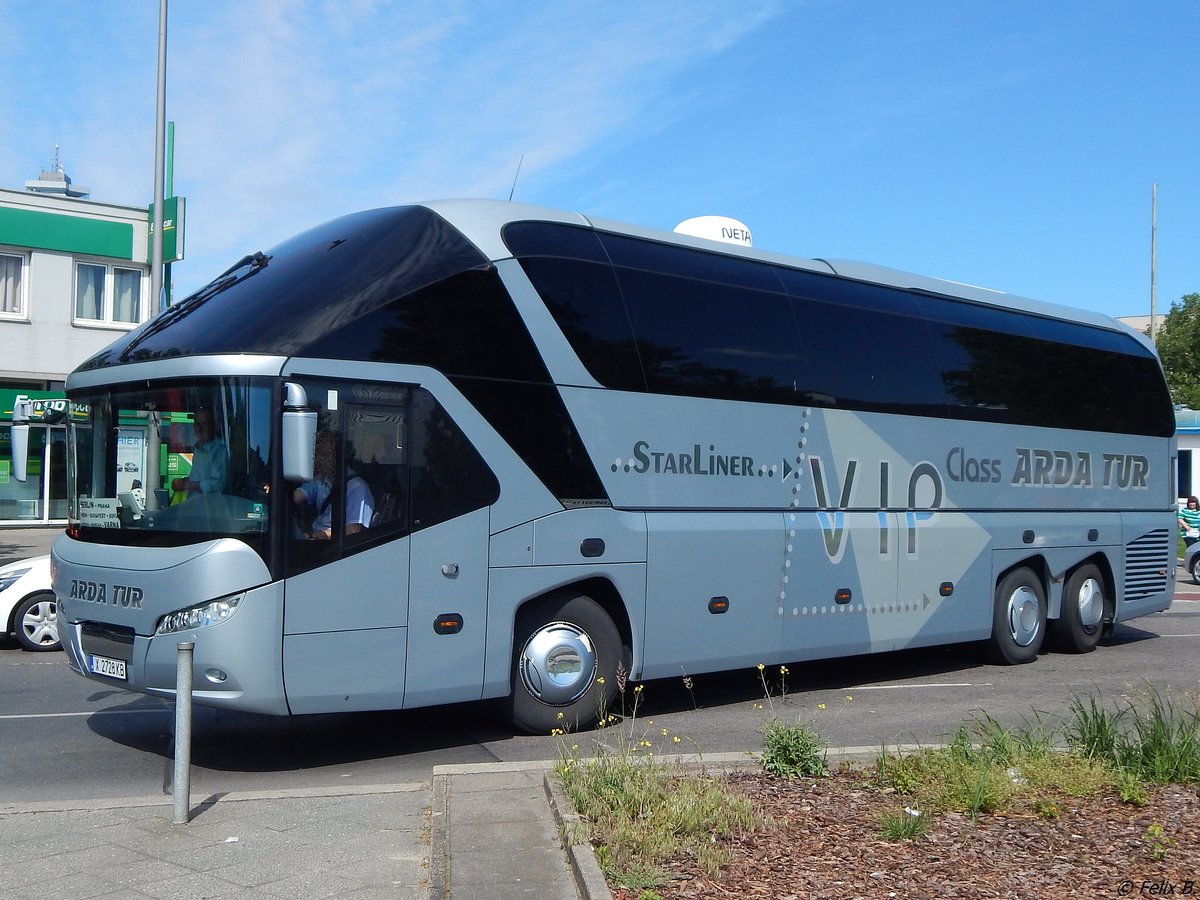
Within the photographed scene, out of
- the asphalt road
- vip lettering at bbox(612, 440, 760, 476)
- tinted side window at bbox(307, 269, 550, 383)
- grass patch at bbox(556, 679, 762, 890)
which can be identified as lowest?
the asphalt road

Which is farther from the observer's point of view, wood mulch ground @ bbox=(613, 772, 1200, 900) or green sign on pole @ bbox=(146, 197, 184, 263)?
green sign on pole @ bbox=(146, 197, 184, 263)

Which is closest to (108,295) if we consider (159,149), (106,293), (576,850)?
(106,293)

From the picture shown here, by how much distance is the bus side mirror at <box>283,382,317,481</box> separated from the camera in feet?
24.5

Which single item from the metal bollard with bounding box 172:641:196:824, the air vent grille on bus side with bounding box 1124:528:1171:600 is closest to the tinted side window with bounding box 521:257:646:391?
the metal bollard with bounding box 172:641:196:824

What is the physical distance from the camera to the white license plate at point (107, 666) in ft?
25.8

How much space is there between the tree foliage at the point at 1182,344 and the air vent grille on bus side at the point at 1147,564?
54561mm

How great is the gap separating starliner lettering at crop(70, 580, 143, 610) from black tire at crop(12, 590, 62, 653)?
→ 18.5ft

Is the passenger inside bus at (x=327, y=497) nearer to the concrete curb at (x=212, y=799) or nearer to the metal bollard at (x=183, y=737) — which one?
the metal bollard at (x=183, y=737)

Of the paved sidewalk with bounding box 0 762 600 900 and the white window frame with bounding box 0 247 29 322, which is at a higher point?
the white window frame with bounding box 0 247 29 322

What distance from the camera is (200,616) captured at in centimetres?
751

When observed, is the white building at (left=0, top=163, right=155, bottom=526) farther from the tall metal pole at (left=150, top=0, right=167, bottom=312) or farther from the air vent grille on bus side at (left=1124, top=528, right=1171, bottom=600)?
the air vent grille on bus side at (left=1124, top=528, right=1171, bottom=600)

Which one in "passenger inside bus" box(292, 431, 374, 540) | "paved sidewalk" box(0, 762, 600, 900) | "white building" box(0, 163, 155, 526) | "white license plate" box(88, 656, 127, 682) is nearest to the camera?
"paved sidewalk" box(0, 762, 600, 900)

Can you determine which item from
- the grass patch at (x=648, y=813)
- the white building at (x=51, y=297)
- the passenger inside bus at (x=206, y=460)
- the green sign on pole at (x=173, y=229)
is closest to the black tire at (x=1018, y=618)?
the grass patch at (x=648, y=813)

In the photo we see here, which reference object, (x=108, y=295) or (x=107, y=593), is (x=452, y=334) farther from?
(x=108, y=295)
